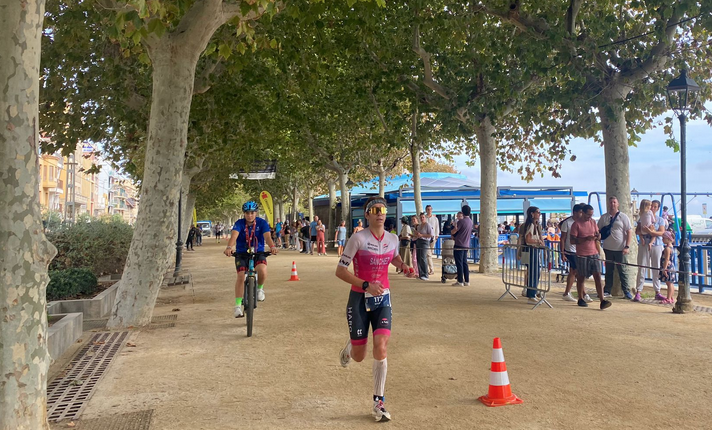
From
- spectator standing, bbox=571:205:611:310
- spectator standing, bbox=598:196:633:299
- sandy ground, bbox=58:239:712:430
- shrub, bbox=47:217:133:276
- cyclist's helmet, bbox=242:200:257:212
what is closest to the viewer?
sandy ground, bbox=58:239:712:430

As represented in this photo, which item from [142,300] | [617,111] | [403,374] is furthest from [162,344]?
[617,111]

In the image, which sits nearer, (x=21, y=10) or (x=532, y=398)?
(x=21, y=10)

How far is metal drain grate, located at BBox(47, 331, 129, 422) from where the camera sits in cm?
495

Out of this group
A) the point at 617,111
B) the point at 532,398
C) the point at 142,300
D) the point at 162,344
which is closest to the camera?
the point at 532,398

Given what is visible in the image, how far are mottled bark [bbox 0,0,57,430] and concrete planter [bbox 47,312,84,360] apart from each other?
2925mm

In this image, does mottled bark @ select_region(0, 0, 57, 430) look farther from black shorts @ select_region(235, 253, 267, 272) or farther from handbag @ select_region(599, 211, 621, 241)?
handbag @ select_region(599, 211, 621, 241)

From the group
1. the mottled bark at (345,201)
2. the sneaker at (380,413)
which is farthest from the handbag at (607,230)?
the mottled bark at (345,201)

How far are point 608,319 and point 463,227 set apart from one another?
548 centimetres

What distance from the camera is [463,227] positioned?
567 inches

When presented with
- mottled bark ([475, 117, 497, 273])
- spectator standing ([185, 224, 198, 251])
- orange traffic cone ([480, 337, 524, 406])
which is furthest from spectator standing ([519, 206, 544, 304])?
spectator standing ([185, 224, 198, 251])

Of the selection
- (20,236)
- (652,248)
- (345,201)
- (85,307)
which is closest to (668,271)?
(652,248)

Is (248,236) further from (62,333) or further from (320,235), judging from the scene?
A: (320,235)

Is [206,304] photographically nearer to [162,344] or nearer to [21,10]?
[162,344]

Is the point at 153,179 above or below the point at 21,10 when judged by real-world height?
below
